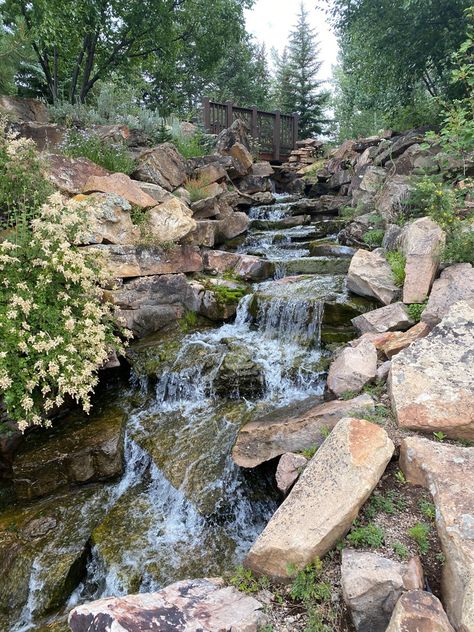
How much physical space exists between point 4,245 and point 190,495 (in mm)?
3230

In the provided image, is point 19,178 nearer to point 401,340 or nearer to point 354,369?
point 354,369

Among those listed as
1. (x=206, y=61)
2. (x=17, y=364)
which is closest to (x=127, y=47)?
(x=206, y=61)

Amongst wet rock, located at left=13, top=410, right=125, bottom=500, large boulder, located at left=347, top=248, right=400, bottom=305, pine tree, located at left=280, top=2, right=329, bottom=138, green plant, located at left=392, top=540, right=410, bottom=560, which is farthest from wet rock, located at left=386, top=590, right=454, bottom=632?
pine tree, located at left=280, top=2, right=329, bottom=138

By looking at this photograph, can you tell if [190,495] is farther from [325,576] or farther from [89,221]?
[89,221]

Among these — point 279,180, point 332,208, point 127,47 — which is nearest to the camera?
point 332,208

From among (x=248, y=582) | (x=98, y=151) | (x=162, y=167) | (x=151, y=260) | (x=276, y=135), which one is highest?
(x=276, y=135)

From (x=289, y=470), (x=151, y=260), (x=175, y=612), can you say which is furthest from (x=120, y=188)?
(x=175, y=612)

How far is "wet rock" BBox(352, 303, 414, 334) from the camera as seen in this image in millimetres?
5117

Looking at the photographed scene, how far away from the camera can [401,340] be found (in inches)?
180

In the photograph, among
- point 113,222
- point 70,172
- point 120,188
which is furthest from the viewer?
point 120,188

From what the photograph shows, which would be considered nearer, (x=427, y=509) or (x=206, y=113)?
(x=427, y=509)

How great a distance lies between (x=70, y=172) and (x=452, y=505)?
7000mm

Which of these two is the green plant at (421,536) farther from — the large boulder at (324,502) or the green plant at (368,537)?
the large boulder at (324,502)

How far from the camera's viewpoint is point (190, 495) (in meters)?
4.16
